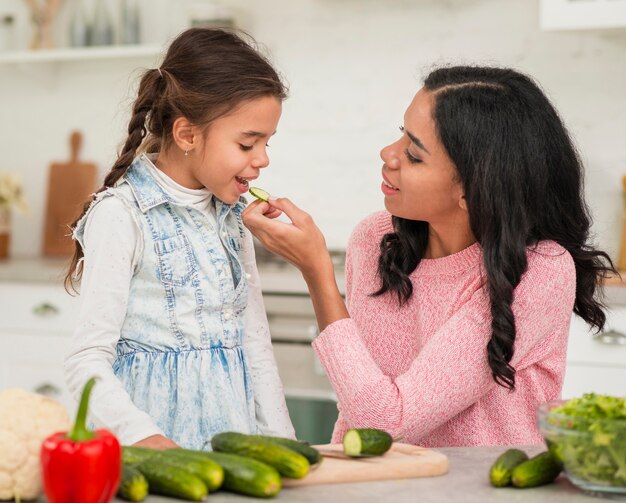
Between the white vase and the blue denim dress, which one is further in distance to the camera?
the white vase

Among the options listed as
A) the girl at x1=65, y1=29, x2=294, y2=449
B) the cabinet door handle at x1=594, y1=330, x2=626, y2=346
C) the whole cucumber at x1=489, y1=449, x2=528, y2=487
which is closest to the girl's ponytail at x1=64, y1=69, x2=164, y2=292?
the girl at x1=65, y1=29, x2=294, y2=449

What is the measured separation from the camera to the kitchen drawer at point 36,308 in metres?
3.51

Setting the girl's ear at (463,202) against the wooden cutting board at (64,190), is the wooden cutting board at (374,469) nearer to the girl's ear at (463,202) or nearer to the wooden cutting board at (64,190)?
the girl's ear at (463,202)

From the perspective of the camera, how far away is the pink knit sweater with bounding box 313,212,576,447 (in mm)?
1643

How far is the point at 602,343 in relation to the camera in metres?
2.93

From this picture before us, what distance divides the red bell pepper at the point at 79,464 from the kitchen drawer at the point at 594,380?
85.5 inches

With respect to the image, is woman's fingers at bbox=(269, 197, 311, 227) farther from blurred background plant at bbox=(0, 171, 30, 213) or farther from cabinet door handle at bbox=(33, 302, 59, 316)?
blurred background plant at bbox=(0, 171, 30, 213)

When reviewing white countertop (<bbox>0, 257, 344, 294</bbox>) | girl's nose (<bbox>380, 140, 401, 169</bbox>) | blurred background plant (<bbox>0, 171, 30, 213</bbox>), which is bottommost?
white countertop (<bbox>0, 257, 344, 294</bbox>)

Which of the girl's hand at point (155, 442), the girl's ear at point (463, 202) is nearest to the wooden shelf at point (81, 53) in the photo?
the girl's ear at point (463, 202)

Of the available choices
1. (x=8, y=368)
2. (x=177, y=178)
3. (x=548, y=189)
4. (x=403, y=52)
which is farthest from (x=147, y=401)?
(x=403, y=52)

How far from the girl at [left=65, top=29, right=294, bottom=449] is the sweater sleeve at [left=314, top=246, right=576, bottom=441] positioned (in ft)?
0.78

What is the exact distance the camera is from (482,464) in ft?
4.31

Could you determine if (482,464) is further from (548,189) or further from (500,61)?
(500,61)

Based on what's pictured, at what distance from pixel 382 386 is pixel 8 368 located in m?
2.38
